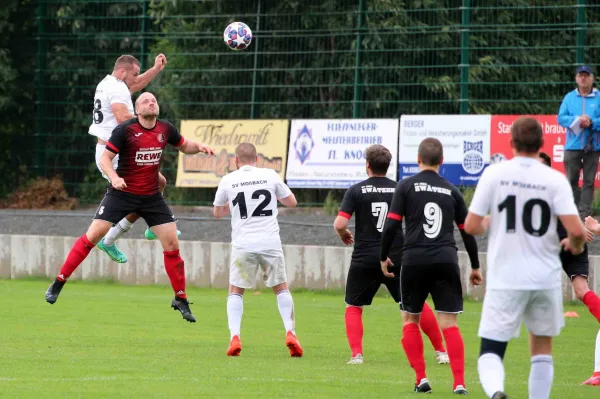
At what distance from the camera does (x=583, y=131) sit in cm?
1825

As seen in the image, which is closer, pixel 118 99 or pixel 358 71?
pixel 118 99

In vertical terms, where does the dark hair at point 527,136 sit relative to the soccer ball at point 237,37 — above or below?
below

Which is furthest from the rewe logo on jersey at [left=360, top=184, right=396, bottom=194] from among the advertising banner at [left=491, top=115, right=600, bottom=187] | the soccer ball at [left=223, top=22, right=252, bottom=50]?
the advertising banner at [left=491, top=115, right=600, bottom=187]

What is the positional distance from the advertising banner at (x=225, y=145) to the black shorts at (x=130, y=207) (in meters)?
10.6

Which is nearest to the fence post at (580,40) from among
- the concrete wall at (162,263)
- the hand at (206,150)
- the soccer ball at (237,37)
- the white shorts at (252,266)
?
the concrete wall at (162,263)

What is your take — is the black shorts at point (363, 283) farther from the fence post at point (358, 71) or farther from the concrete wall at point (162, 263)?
the fence post at point (358, 71)

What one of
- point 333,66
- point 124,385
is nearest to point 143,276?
point 333,66

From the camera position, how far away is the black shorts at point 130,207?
525 inches

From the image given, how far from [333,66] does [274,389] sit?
16.5m

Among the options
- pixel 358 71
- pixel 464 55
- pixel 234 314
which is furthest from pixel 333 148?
pixel 234 314

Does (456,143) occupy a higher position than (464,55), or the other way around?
(464,55)

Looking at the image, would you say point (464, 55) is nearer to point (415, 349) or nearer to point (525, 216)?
point (415, 349)

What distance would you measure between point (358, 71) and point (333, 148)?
192cm

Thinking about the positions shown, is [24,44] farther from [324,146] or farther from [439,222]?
[439,222]
